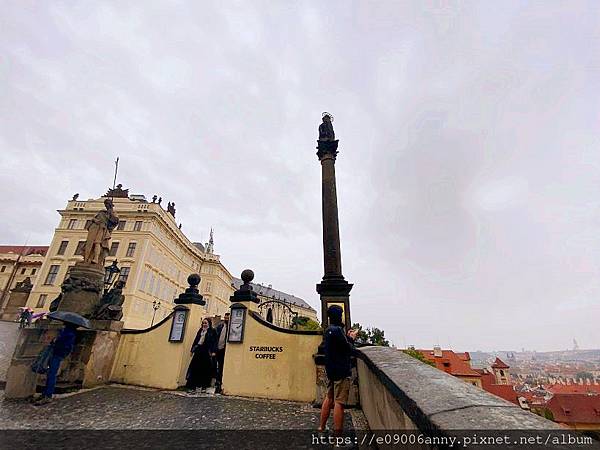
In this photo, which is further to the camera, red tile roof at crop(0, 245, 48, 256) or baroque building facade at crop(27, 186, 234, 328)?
red tile roof at crop(0, 245, 48, 256)

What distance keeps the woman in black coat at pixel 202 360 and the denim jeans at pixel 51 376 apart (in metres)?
2.64

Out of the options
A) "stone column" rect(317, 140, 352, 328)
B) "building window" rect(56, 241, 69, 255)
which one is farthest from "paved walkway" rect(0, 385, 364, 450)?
"building window" rect(56, 241, 69, 255)

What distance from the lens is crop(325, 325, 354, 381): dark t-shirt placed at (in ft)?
12.7

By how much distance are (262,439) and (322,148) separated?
25.5ft

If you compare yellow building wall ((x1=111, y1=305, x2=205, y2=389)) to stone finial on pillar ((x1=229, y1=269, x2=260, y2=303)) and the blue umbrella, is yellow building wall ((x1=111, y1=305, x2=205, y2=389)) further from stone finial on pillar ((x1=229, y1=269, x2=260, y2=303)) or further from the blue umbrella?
the blue umbrella

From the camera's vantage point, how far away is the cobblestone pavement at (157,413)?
4562mm

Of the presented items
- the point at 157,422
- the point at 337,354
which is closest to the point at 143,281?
the point at 157,422

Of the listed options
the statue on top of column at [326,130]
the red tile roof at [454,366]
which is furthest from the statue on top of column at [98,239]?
the red tile roof at [454,366]

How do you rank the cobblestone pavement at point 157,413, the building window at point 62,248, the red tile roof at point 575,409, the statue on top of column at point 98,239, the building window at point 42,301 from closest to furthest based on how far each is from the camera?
the cobblestone pavement at point 157,413 → the statue on top of column at point 98,239 → the building window at point 42,301 → the building window at point 62,248 → the red tile roof at point 575,409

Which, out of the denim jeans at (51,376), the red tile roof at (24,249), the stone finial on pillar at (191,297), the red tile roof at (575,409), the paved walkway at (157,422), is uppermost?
the red tile roof at (24,249)

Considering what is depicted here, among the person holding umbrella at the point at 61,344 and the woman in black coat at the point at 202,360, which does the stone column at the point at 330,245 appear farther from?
the person holding umbrella at the point at 61,344

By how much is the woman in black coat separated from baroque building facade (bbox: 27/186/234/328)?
2536 centimetres

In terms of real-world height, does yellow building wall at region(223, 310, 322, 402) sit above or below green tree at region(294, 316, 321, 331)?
below

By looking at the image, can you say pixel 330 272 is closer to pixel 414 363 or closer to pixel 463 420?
pixel 414 363
